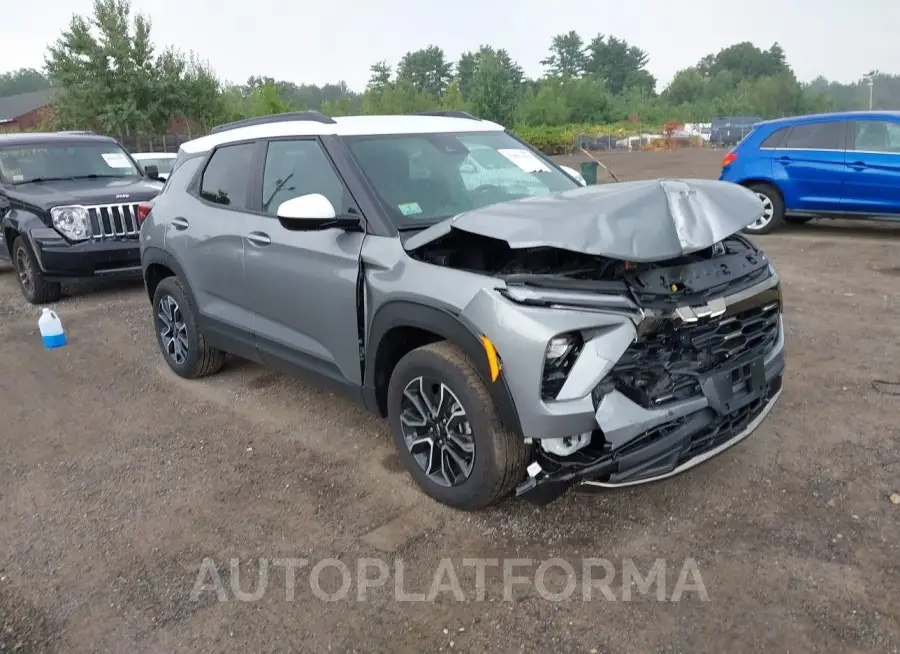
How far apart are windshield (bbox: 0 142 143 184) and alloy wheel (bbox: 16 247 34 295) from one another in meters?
0.98

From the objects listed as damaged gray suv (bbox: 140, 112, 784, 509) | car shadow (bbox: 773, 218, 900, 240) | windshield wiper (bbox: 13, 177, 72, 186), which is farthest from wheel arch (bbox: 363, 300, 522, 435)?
car shadow (bbox: 773, 218, 900, 240)

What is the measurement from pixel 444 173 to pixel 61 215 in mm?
5661

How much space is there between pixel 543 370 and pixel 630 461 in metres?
0.51

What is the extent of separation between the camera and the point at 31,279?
8.27 metres

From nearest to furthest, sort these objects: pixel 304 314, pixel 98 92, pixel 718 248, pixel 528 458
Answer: pixel 528 458, pixel 718 248, pixel 304 314, pixel 98 92

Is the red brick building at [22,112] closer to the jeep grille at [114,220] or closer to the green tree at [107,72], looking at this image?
the green tree at [107,72]

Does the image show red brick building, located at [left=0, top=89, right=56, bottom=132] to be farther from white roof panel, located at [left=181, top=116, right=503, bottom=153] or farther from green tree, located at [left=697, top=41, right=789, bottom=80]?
green tree, located at [left=697, top=41, right=789, bottom=80]

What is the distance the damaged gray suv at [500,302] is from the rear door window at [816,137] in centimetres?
695

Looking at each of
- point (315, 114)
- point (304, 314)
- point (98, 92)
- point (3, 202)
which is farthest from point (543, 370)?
point (98, 92)

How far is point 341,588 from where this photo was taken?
301cm

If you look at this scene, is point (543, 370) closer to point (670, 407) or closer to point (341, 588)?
point (670, 407)

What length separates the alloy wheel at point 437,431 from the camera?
328cm

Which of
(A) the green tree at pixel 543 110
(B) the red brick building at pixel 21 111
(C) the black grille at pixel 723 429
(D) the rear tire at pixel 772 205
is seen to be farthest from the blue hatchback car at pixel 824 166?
(A) the green tree at pixel 543 110

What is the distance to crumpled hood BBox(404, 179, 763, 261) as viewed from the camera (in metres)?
2.92
